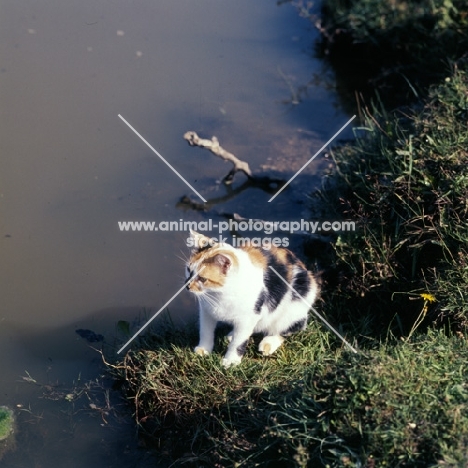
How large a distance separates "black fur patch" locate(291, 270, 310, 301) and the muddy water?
0.88 metres

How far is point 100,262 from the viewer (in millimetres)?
5184

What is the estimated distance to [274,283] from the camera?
4.21m

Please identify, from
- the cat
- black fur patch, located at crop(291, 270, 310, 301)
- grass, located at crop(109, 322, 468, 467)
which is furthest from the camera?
black fur patch, located at crop(291, 270, 310, 301)

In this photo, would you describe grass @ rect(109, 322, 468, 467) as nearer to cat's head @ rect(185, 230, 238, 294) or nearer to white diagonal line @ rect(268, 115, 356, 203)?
cat's head @ rect(185, 230, 238, 294)

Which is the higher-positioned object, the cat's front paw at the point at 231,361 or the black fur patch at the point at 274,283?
the black fur patch at the point at 274,283

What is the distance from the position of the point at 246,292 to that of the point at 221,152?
6.20ft

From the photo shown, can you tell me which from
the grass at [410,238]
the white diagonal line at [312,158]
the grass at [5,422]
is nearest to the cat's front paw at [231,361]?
the grass at [410,238]

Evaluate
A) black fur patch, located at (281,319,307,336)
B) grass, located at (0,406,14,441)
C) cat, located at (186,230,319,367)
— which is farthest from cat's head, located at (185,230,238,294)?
grass, located at (0,406,14,441)

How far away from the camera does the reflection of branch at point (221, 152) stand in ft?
17.7

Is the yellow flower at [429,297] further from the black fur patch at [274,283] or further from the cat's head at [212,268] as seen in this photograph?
the cat's head at [212,268]

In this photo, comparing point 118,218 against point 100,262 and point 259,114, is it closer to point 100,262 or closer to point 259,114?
point 100,262

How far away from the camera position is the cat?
385cm

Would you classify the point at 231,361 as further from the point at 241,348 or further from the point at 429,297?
the point at 429,297

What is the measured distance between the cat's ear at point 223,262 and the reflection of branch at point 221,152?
1.82 m
